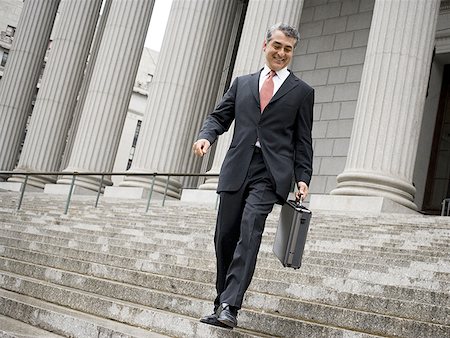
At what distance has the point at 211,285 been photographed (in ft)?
17.4

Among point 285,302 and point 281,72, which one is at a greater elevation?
point 281,72

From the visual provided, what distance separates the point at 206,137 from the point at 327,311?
4.73ft

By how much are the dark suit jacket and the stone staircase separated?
0.94m

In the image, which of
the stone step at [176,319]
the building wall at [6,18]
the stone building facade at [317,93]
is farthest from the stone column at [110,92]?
the building wall at [6,18]

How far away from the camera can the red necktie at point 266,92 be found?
436cm

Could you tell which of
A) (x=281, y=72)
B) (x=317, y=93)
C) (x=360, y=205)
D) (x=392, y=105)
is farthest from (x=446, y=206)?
(x=281, y=72)

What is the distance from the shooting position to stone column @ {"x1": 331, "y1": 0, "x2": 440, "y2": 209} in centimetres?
1258

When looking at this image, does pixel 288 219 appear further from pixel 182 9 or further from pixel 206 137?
pixel 182 9

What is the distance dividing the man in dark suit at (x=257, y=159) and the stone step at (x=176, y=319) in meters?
0.21

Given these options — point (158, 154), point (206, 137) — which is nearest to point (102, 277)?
point (206, 137)

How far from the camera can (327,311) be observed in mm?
4488

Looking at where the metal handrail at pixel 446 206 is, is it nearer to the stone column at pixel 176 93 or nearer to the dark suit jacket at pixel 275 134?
the stone column at pixel 176 93

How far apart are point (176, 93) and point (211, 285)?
531 inches

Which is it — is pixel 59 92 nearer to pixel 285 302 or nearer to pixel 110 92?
pixel 110 92
